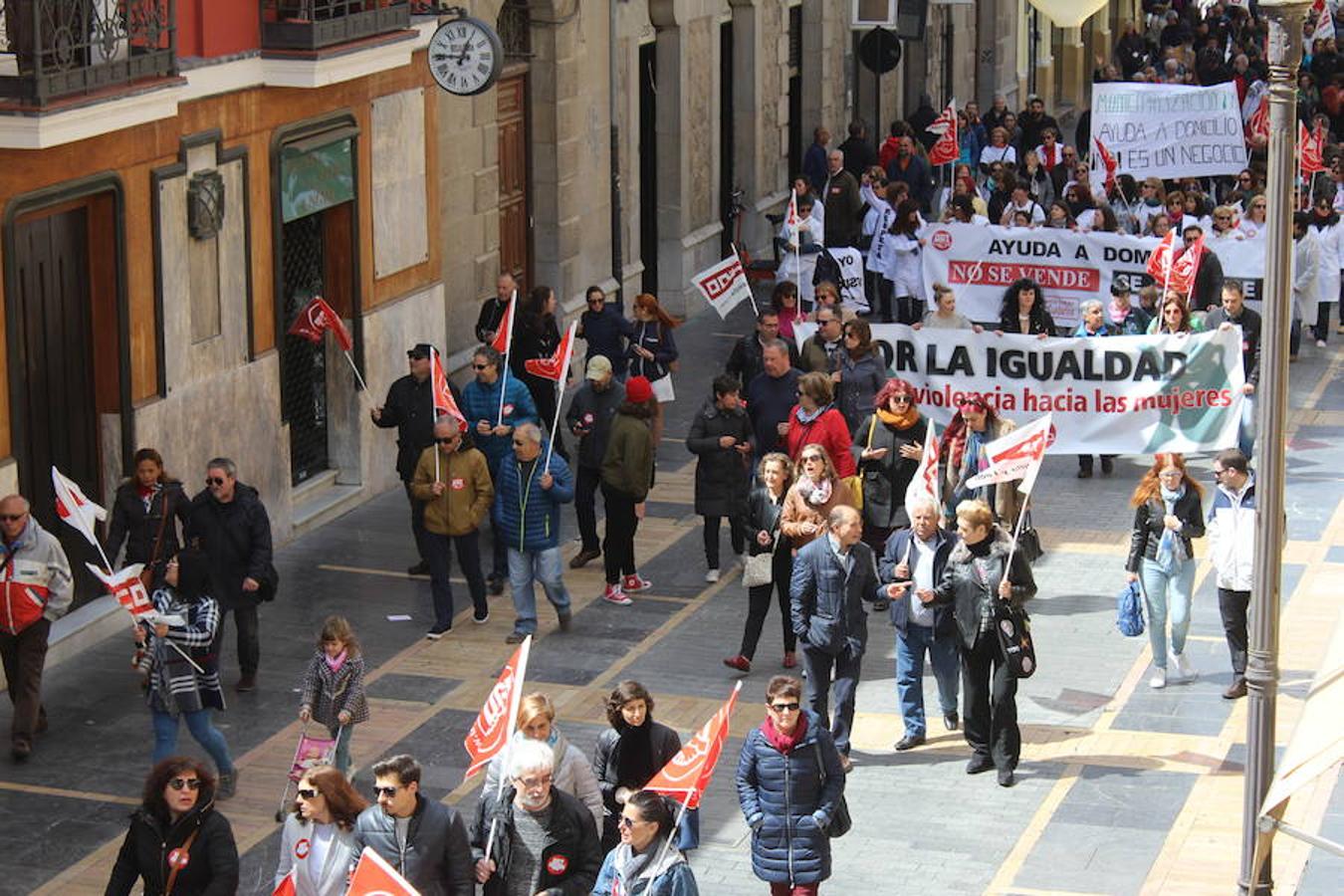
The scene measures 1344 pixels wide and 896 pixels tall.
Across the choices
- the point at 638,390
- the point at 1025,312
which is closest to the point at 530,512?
the point at 638,390

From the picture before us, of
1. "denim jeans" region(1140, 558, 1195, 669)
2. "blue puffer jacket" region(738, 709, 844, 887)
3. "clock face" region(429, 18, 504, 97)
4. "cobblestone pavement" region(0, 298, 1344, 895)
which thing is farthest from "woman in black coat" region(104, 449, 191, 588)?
"clock face" region(429, 18, 504, 97)

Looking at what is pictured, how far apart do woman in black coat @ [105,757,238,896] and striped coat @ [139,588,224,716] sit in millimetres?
3186

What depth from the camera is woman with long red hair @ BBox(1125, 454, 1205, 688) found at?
1562 centimetres

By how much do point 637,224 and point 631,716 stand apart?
16379 millimetres

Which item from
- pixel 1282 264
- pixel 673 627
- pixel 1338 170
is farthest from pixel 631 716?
pixel 1338 170

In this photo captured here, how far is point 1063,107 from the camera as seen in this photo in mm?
51750

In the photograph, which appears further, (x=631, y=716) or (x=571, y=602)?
(x=571, y=602)

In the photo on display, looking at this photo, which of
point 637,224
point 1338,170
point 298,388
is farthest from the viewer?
point 1338,170

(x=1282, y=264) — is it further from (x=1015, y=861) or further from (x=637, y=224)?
(x=637, y=224)

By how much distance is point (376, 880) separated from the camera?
973 centimetres

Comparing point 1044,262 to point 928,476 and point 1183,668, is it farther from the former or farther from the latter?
point 928,476

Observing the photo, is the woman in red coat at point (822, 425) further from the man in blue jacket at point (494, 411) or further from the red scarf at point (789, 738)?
the red scarf at point (789, 738)

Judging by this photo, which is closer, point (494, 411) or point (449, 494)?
point (449, 494)

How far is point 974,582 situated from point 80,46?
623 cm
